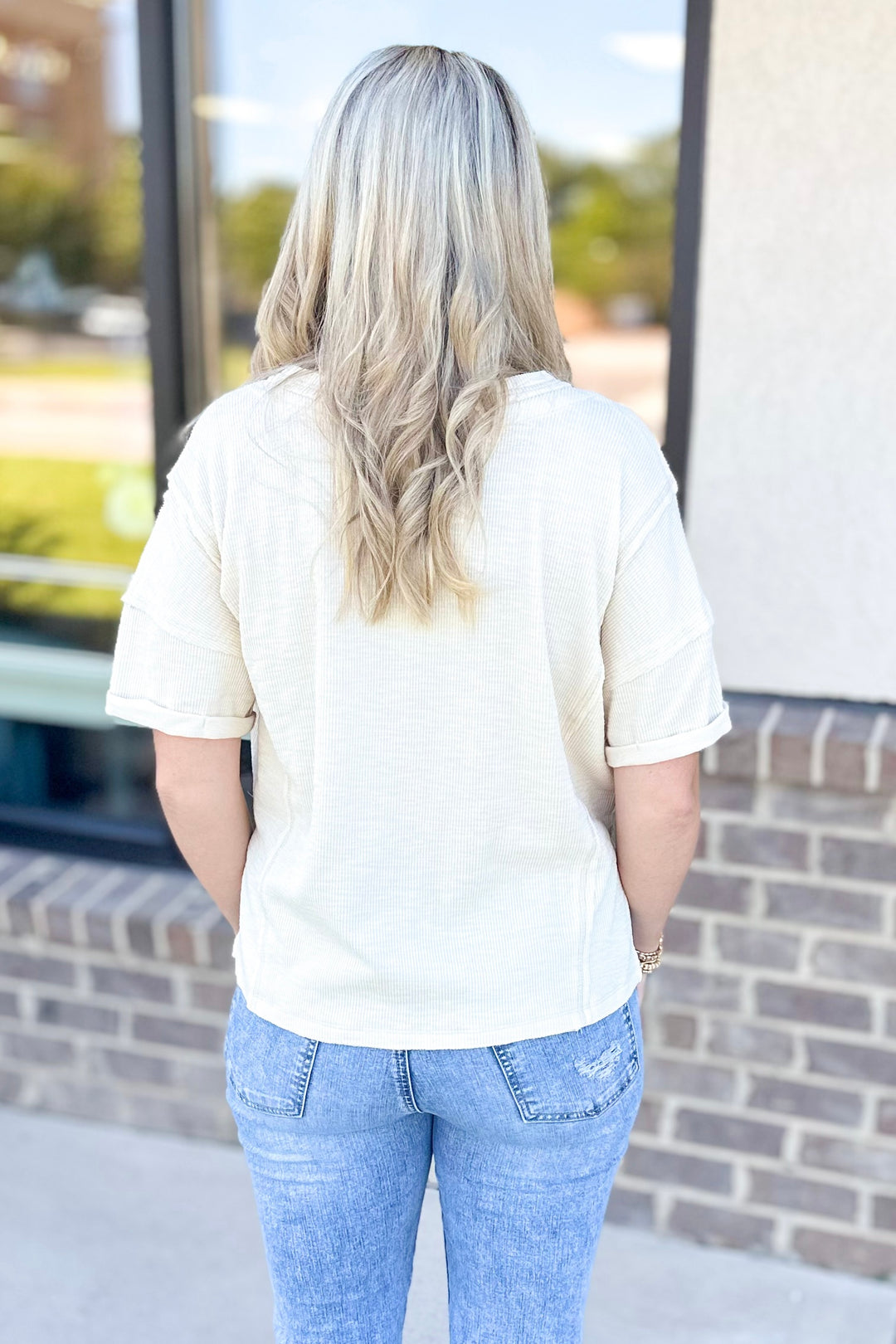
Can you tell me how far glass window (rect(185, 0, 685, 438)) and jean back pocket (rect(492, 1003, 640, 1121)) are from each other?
1.30 metres

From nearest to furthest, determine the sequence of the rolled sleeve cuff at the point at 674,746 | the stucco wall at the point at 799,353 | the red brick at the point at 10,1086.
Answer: the rolled sleeve cuff at the point at 674,746 → the stucco wall at the point at 799,353 → the red brick at the point at 10,1086

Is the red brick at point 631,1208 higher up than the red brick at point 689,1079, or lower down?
lower down

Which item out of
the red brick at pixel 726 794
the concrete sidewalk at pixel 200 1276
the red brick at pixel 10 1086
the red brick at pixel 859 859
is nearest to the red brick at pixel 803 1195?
the concrete sidewalk at pixel 200 1276

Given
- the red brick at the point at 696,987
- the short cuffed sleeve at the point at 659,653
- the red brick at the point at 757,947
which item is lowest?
the red brick at the point at 696,987

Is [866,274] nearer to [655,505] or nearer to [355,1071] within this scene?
[655,505]

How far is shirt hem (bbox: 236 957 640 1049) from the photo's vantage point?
47.1 inches

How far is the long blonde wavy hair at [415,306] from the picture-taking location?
1.06 meters

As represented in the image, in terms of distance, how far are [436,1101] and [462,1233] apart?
0.17m

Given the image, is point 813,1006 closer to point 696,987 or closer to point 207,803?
point 696,987

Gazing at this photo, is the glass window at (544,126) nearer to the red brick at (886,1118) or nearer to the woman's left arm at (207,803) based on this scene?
the woman's left arm at (207,803)

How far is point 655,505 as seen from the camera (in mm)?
1115

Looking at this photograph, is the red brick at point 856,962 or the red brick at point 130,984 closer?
the red brick at point 856,962

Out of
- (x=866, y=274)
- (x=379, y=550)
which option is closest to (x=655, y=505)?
(x=379, y=550)

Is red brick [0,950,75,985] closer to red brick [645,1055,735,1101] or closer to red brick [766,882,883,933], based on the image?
red brick [645,1055,735,1101]
